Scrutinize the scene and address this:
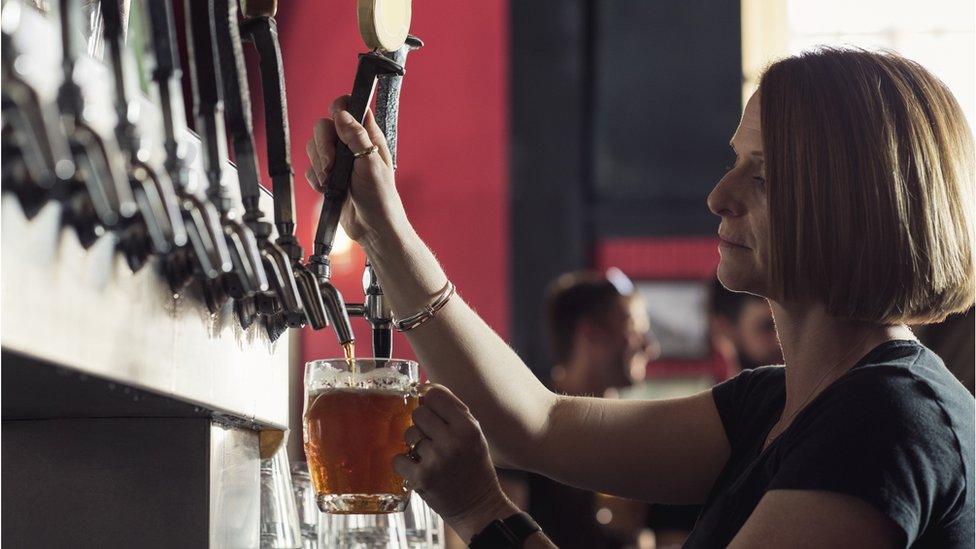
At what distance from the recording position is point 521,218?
19.3ft

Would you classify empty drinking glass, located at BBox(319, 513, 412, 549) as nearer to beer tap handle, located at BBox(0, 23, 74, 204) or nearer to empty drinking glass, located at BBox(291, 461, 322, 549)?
empty drinking glass, located at BBox(291, 461, 322, 549)

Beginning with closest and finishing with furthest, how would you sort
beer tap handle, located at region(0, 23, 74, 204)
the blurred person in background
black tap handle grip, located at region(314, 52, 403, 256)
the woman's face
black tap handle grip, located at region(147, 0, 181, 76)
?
beer tap handle, located at region(0, 23, 74, 204) < black tap handle grip, located at region(147, 0, 181, 76) < black tap handle grip, located at region(314, 52, 403, 256) < the woman's face < the blurred person in background

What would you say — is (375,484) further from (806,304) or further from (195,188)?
(806,304)

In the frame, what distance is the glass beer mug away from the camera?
2.87 feet

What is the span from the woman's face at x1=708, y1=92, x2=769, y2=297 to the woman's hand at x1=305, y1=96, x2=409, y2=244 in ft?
1.10

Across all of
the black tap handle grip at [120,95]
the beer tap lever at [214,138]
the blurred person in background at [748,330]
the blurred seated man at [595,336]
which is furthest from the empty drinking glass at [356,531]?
the blurred person in background at [748,330]

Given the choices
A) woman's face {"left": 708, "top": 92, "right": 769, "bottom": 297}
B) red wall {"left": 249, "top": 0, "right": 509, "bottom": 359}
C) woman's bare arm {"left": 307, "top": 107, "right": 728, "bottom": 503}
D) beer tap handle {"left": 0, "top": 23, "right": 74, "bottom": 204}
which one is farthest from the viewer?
red wall {"left": 249, "top": 0, "right": 509, "bottom": 359}

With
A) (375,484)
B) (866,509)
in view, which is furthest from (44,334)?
(866,509)

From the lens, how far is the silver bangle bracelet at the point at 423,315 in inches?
47.0

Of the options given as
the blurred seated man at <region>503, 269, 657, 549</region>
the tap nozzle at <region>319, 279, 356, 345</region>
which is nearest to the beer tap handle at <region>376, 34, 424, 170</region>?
the tap nozzle at <region>319, 279, 356, 345</region>

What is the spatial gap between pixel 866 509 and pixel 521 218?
5051 millimetres

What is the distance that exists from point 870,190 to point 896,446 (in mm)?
263

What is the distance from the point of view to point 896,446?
87 centimetres

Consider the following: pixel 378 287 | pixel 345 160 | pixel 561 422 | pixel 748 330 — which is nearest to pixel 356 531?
pixel 378 287
